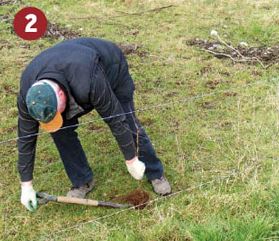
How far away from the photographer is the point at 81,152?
3.68 m

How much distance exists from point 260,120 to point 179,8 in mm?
3770

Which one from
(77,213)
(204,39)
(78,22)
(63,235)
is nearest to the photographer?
(63,235)

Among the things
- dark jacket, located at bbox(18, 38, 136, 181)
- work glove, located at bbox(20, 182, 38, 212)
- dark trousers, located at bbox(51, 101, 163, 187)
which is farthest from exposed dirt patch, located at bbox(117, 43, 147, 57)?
work glove, located at bbox(20, 182, 38, 212)

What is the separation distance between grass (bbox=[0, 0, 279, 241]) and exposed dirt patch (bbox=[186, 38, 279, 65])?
0.18 meters

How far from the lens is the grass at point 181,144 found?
3.34m

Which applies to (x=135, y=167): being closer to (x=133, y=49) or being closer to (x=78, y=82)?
(x=78, y=82)

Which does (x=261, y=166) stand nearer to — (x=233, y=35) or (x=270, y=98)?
(x=270, y=98)

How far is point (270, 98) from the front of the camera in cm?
488

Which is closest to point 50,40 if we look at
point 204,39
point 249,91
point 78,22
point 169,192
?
point 78,22

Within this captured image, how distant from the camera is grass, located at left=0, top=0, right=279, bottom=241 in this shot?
131 inches

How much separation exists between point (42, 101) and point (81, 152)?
102 centimetres

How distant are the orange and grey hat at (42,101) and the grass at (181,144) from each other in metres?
0.91

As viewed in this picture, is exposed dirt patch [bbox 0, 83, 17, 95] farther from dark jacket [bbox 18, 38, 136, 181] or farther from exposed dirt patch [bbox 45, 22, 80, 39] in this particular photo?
dark jacket [bbox 18, 38, 136, 181]

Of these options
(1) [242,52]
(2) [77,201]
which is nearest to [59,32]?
(1) [242,52]
